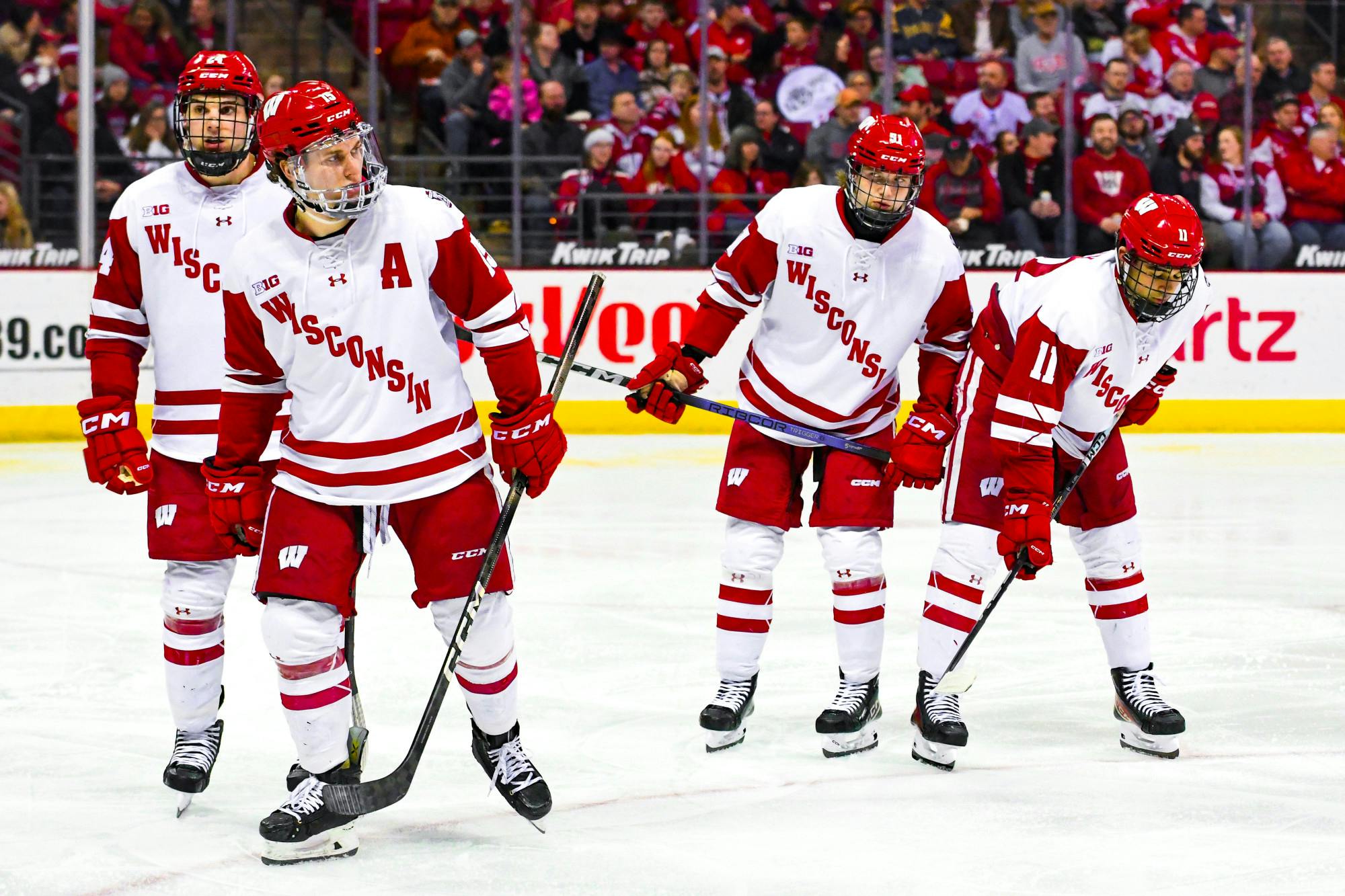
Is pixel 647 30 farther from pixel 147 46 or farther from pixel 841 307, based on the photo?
pixel 841 307

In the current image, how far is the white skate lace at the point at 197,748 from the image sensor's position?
3.14 meters

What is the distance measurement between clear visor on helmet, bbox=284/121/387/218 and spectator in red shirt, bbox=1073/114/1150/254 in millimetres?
6848

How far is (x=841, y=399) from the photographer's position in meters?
3.59

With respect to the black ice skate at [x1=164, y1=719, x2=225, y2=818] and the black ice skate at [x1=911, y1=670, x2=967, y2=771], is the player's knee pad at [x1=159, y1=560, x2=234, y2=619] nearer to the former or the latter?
the black ice skate at [x1=164, y1=719, x2=225, y2=818]

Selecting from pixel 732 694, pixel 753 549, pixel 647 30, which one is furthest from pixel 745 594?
pixel 647 30

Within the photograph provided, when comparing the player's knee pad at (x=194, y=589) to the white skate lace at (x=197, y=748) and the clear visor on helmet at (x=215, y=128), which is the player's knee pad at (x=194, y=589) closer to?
the white skate lace at (x=197, y=748)

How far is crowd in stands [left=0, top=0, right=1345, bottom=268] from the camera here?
357 inches

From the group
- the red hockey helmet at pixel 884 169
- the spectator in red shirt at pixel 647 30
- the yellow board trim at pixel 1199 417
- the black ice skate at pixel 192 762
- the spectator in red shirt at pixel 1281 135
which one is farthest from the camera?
the spectator in red shirt at pixel 647 30

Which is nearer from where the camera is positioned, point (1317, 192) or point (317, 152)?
point (317, 152)

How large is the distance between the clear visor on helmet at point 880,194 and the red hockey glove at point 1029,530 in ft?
2.02

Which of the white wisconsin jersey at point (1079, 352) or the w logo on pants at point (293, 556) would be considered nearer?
the w logo on pants at point (293, 556)

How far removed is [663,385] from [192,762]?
122 centimetres

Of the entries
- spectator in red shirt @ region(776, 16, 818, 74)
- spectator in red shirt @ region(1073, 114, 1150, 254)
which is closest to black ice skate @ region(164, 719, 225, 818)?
spectator in red shirt @ region(1073, 114, 1150, 254)

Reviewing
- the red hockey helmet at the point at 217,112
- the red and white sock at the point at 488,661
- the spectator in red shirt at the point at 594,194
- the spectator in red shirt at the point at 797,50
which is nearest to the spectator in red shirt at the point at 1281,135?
the spectator in red shirt at the point at 797,50
